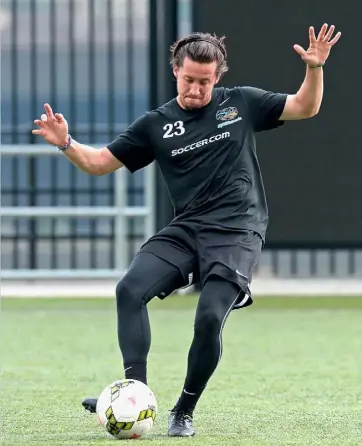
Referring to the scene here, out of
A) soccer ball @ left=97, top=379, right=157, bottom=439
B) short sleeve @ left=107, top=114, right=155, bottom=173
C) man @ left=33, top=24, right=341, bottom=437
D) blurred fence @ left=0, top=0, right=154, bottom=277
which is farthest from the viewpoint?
blurred fence @ left=0, top=0, right=154, bottom=277

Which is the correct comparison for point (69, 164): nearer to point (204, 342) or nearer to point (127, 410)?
point (204, 342)

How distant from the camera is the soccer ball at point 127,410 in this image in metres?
6.21

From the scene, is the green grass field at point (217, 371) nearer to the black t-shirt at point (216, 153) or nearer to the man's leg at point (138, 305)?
the man's leg at point (138, 305)

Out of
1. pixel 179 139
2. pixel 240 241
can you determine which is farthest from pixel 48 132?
pixel 240 241

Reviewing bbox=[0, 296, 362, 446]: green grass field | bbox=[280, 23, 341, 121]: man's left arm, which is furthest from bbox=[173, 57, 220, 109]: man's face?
bbox=[0, 296, 362, 446]: green grass field

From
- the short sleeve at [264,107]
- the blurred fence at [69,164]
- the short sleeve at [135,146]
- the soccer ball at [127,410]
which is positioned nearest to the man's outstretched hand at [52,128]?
the short sleeve at [135,146]

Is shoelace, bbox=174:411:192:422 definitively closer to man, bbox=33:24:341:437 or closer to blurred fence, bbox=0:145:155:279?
man, bbox=33:24:341:437

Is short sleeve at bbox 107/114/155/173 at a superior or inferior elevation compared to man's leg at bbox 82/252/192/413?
superior

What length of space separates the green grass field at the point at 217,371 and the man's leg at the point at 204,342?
0.13 metres

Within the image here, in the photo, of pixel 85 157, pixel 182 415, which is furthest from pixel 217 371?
pixel 85 157

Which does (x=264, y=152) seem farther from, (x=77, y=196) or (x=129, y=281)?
(x=129, y=281)

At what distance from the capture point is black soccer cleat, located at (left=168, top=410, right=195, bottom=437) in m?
6.38

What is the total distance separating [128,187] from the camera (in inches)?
667

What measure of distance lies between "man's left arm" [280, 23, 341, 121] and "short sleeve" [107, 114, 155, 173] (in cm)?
65
